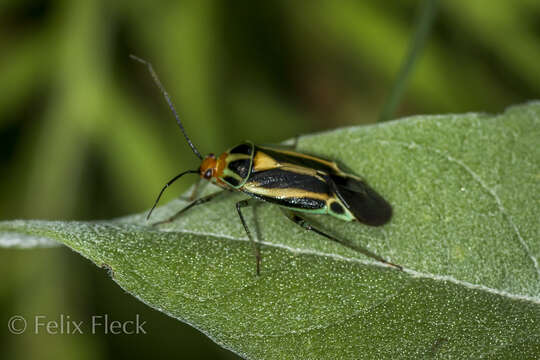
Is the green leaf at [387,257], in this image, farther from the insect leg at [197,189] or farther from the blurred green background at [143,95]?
the blurred green background at [143,95]

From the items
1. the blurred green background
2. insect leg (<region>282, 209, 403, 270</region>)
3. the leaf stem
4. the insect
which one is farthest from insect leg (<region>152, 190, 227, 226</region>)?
the leaf stem

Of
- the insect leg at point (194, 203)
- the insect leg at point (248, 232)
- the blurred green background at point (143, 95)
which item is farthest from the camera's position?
the blurred green background at point (143, 95)

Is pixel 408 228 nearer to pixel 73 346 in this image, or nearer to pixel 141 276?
pixel 141 276

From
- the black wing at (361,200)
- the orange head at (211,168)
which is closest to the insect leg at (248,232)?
the orange head at (211,168)

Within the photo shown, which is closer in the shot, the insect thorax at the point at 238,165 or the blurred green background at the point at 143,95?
the insect thorax at the point at 238,165

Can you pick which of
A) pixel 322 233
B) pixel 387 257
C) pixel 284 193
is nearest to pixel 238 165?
pixel 284 193

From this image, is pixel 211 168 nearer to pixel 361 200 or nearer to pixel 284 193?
pixel 284 193

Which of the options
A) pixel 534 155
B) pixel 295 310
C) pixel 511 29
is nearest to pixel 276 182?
pixel 295 310
